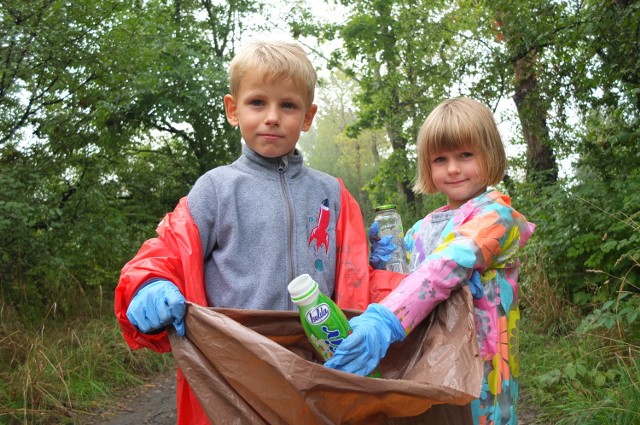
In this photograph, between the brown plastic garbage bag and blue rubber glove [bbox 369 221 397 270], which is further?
blue rubber glove [bbox 369 221 397 270]

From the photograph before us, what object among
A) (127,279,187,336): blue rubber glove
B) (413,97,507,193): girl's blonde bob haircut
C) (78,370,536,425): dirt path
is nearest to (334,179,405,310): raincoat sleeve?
(413,97,507,193): girl's blonde bob haircut

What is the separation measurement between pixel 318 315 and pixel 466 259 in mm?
528

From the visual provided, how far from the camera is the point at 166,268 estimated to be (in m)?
1.91

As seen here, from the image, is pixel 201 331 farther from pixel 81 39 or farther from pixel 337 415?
pixel 81 39

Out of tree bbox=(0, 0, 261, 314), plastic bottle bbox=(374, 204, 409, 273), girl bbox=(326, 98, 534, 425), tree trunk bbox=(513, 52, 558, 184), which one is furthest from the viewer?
tree trunk bbox=(513, 52, 558, 184)

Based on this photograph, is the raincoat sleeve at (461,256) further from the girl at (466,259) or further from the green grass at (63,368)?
Result: the green grass at (63,368)

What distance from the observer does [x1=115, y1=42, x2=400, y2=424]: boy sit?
1996mm

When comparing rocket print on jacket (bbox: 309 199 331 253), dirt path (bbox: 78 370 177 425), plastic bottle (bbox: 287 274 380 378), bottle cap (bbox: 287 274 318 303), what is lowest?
dirt path (bbox: 78 370 177 425)

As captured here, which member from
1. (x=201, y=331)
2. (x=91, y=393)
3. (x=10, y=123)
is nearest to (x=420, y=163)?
(x=201, y=331)

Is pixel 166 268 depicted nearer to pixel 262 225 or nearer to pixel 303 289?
pixel 262 225

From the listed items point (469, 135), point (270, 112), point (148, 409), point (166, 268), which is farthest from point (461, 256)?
point (148, 409)

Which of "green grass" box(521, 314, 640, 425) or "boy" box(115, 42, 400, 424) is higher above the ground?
"boy" box(115, 42, 400, 424)

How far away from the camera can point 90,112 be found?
21.5 feet

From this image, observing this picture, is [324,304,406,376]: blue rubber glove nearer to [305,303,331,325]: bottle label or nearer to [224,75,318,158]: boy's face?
[305,303,331,325]: bottle label
